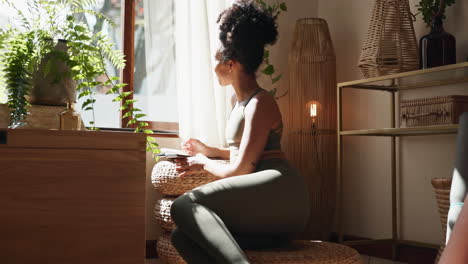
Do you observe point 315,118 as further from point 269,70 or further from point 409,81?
point 409,81

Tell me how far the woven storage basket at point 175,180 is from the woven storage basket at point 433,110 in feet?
3.32

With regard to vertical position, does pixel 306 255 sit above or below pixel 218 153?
below

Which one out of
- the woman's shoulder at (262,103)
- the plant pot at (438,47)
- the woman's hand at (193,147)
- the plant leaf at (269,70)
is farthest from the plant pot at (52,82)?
the plant pot at (438,47)

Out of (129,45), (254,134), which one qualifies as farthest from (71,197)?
(129,45)

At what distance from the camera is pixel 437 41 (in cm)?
261

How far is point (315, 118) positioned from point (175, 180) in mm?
1069

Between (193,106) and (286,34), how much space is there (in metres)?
0.99

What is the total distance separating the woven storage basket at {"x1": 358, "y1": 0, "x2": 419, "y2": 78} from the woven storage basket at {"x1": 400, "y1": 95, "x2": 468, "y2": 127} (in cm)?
24

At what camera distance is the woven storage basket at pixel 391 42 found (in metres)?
2.79

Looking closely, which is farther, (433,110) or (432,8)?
(432,8)

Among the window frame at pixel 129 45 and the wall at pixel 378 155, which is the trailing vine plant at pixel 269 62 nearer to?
the wall at pixel 378 155

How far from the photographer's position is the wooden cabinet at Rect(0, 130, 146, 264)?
137 centimetres

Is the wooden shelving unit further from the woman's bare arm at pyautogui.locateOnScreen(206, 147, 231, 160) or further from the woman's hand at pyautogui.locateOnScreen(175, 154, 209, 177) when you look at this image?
the woman's hand at pyautogui.locateOnScreen(175, 154, 209, 177)

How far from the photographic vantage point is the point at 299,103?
3.29 meters
